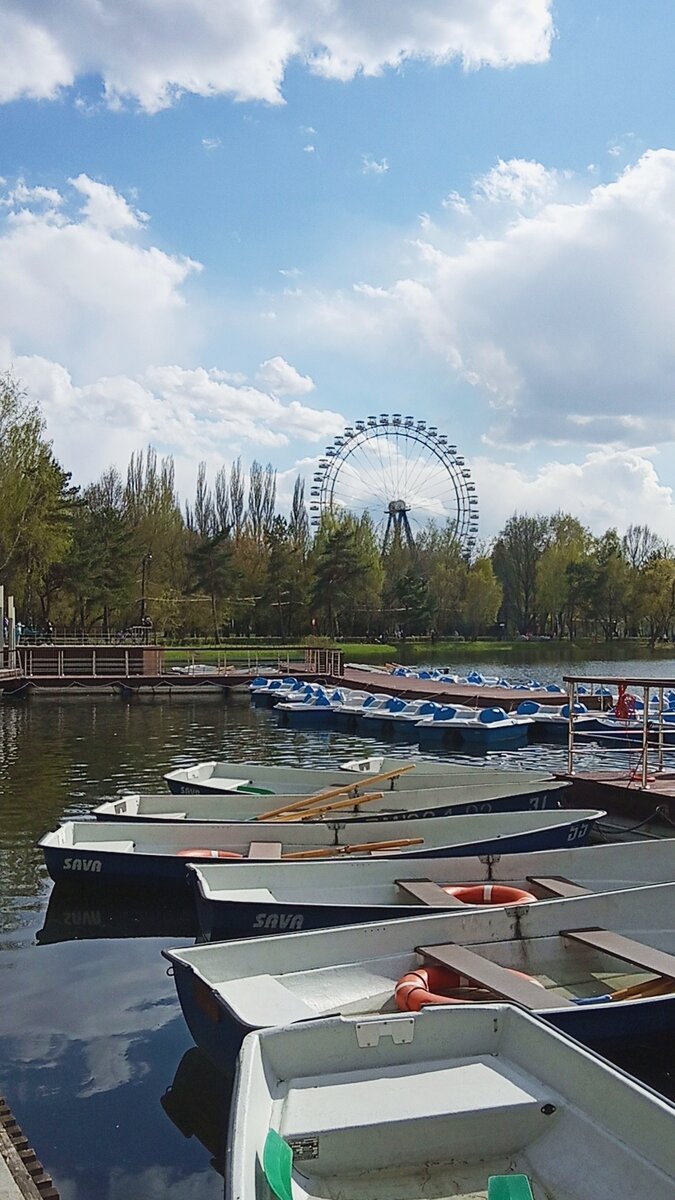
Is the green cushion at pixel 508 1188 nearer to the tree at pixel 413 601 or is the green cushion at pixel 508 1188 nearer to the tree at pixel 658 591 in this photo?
the tree at pixel 413 601

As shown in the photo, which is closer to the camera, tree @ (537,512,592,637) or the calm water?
the calm water

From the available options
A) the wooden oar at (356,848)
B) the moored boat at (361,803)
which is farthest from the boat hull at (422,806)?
the wooden oar at (356,848)

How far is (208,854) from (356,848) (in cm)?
159

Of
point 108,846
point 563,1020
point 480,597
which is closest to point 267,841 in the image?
point 108,846

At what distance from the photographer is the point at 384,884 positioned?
31.8 ft

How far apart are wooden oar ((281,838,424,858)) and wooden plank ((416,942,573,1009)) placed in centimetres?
361

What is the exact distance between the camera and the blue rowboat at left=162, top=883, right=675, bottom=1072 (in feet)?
21.6

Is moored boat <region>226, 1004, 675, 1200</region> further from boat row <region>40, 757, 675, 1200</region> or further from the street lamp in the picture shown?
the street lamp

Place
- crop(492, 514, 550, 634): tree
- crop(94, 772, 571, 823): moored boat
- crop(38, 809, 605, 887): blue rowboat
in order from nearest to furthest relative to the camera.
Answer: crop(38, 809, 605, 887): blue rowboat, crop(94, 772, 571, 823): moored boat, crop(492, 514, 550, 634): tree

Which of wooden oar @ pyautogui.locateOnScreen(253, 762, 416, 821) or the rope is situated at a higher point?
wooden oar @ pyautogui.locateOnScreen(253, 762, 416, 821)

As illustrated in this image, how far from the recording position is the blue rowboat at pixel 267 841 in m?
11.1

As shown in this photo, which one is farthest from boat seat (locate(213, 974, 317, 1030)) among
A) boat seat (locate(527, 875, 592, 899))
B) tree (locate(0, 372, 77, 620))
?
tree (locate(0, 372, 77, 620))

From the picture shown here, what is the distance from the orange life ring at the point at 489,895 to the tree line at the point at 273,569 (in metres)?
43.3

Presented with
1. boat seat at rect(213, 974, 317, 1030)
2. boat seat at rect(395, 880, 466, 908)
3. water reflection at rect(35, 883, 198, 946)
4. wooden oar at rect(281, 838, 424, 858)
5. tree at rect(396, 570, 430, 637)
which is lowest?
water reflection at rect(35, 883, 198, 946)
